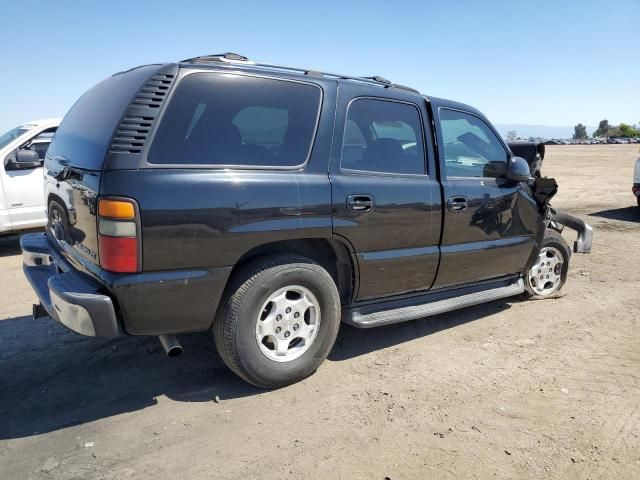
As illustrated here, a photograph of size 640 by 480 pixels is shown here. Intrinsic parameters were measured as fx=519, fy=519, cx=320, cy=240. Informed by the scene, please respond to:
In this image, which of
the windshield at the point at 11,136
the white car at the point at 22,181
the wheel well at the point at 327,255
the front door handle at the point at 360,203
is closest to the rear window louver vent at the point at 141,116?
the wheel well at the point at 327,255

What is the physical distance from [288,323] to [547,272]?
318 cm

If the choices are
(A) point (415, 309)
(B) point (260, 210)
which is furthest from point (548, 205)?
(B) point (260, 210)

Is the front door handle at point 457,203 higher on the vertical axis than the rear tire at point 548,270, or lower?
higher

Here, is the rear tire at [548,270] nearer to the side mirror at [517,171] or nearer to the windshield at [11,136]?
the side mirror at [517,171]

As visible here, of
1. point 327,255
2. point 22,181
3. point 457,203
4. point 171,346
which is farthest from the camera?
point 22,181

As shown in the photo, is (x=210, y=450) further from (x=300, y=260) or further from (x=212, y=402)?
(x=300, y=260)

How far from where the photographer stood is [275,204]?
3105 millimetres

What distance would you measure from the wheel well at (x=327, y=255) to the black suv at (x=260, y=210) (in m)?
0.01

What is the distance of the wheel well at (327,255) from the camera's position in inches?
128

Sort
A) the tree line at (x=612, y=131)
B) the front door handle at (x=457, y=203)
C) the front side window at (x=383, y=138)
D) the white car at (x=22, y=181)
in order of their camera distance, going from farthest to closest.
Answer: the tree line at (x=612, y=131) → the white car at (x=22, y=181) → the front door handle at (x=457, y=203) → the front side window at (x=383, y=138)

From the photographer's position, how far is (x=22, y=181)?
745 centimetres

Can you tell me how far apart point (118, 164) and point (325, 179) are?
4.15ft

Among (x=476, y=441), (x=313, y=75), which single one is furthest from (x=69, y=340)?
(x=476, y=441)

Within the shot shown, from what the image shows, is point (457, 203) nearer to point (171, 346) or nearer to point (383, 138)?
point (383, 138)
